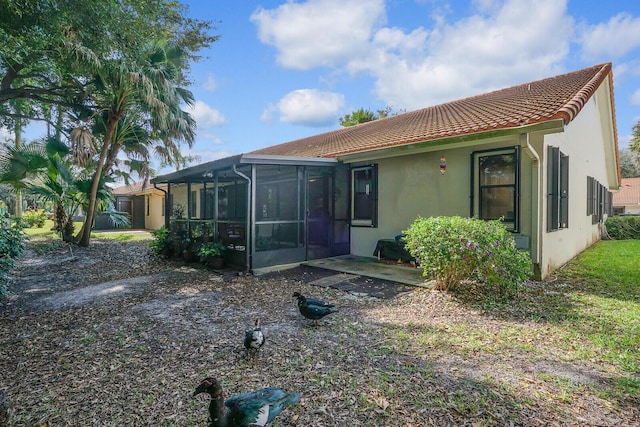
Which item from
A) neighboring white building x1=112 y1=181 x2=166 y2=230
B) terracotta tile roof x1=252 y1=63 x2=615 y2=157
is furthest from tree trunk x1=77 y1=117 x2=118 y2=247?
Result: neighboring white building x1=112 y1=181 x2=166 y2=230

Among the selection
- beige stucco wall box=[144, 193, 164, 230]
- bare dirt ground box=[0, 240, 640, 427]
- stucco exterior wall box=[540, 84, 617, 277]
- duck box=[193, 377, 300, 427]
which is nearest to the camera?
duck box=[193, 377, 300, 427]

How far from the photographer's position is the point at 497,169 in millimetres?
6500

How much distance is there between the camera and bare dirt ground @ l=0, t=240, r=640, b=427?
2.41 m

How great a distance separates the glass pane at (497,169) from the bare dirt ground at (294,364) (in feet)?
9.06

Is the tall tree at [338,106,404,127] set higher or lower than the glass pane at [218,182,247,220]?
higher

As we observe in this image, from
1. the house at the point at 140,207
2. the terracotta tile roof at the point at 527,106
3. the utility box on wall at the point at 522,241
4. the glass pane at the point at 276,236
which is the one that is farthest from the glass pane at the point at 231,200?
the house at the point at 140,207

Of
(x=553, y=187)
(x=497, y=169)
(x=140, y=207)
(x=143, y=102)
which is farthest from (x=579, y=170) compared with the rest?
(x=140, y=207)

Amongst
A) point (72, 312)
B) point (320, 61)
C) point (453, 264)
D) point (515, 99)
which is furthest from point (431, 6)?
point (72, 312)

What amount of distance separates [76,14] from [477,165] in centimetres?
884

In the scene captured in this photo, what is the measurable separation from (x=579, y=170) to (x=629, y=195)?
2350cm

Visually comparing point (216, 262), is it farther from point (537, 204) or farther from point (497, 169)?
point (537, 204)

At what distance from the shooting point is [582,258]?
346 inches

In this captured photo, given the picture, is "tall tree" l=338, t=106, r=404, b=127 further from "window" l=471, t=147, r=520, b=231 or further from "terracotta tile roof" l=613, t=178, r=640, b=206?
"terracotta tile roof" l=613, t=178, r=640, b=206

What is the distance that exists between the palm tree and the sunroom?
2112mm
